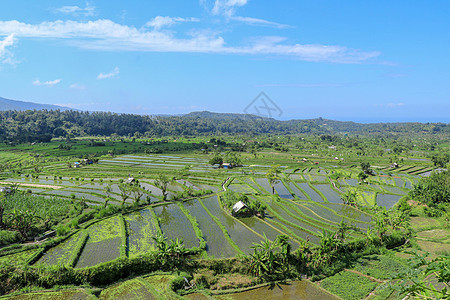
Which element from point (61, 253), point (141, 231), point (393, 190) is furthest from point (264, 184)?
point (61, 253)

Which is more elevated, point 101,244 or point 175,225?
point 175,225

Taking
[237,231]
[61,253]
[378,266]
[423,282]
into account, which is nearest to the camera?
[423,282]

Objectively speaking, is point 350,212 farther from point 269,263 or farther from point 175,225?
point 175,225

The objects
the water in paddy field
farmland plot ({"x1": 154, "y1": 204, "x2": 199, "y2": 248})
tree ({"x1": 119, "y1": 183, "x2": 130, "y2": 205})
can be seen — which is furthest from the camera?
tree ({"x1": 119, "y1": 183, "x2": 130, "y2": 205})

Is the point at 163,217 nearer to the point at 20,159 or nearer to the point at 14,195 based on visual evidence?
the point at 14,195

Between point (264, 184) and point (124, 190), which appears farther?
point (264, 184)

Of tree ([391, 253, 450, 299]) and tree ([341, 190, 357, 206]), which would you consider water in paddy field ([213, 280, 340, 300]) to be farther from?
tree ([341, 190, 357, 206])

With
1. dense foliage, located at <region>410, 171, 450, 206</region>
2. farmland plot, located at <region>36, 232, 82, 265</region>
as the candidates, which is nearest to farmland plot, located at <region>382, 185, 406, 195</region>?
dense foliage, located at <region>410, 171, 450, 206</region>

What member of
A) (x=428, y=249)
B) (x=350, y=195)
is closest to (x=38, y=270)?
(x=428, y=249)

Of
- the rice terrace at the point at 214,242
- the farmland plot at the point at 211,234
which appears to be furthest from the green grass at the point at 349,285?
the farmland plot at the point at 211,234
